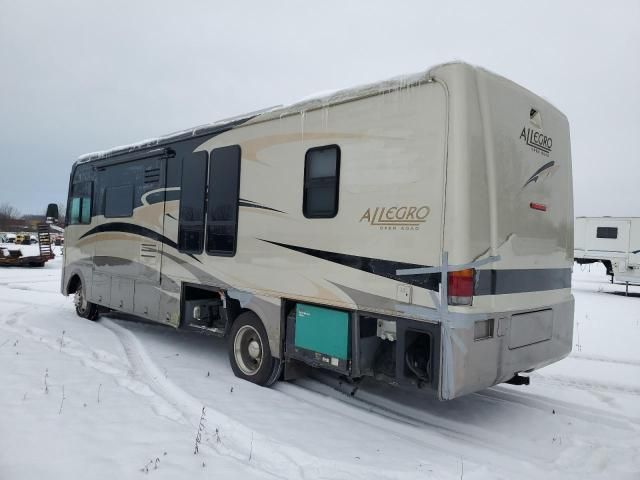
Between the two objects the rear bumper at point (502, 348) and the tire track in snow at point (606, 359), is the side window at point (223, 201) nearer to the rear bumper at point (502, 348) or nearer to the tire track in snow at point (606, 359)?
the rear bumper at point (502, 348)

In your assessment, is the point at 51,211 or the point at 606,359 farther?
the point at 51,211

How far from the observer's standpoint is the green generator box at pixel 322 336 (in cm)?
496

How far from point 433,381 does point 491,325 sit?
711mm

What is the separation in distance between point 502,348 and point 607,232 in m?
17.7

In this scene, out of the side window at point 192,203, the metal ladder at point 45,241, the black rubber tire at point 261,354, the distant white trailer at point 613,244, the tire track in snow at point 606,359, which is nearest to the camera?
the black rubber tire at point 261,354

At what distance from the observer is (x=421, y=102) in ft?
14.7

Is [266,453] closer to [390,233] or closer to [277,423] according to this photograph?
[277,423]

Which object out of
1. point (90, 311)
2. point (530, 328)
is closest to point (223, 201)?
point (530, 328)

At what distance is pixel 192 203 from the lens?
22.7 feet

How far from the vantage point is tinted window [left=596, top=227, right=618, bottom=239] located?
19.2 metres

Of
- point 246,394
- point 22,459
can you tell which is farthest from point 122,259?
point 22,459

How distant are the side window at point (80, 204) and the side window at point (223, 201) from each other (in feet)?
13.6

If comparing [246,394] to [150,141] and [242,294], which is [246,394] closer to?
[242,294]

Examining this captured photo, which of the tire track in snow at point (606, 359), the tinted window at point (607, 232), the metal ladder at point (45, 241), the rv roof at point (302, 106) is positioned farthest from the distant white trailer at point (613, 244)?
the metal ladder at point (45, 241)
